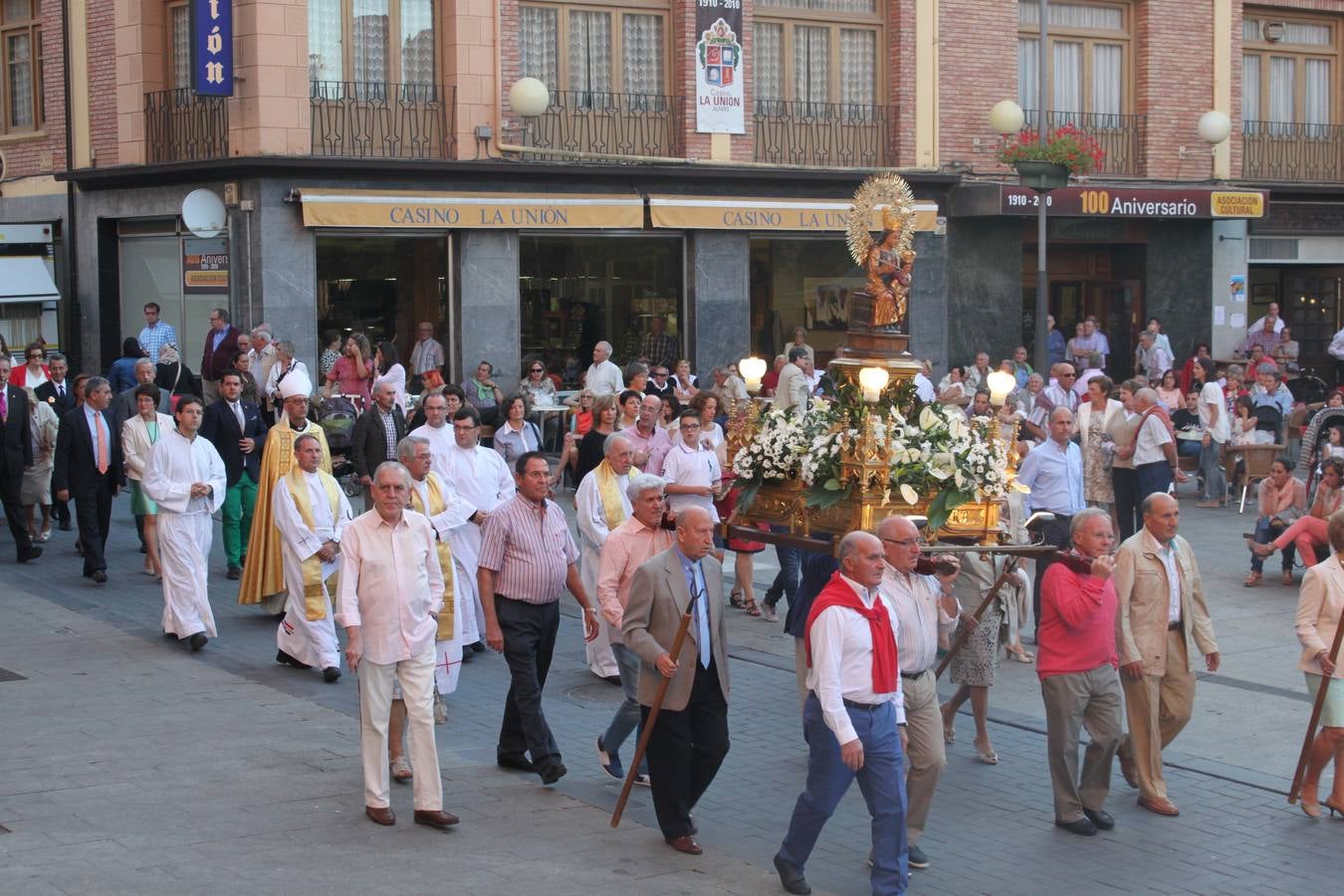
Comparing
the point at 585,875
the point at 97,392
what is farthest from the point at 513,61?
the point at 585,875

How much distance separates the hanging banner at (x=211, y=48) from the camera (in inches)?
890

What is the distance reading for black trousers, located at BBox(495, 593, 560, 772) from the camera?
9188mm

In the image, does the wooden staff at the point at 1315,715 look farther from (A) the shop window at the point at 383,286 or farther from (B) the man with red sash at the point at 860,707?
(A) the shop window at the point at 383,286

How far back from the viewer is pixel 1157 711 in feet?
29.7

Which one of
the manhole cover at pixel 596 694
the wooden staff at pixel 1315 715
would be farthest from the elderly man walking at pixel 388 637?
the wooden staff at pixel 1315 715

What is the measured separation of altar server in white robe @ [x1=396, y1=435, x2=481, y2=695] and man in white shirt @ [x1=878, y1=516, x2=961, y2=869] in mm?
3127

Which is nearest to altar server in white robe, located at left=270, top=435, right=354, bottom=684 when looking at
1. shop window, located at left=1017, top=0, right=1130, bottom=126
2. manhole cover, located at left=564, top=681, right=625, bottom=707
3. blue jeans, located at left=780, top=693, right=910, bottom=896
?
manhole cover, located at left=564, top=681, right=625, bottom=707

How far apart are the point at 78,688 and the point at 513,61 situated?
49.4 feet

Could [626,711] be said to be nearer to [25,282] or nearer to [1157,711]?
[1157,711]

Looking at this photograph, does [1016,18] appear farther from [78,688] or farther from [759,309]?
[78,688]

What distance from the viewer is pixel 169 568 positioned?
12625 mm

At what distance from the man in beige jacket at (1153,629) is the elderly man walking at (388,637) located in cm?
355

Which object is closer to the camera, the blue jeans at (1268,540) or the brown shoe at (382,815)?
the brown shoe at (382,815)

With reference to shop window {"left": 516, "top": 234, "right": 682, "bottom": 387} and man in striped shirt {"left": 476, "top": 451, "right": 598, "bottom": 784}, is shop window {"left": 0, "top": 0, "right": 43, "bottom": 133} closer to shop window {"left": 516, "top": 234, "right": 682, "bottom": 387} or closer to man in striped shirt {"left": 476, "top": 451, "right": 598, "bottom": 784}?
shop window {"left": 516, "top": 234, "right": 682, "bottom": 387}
